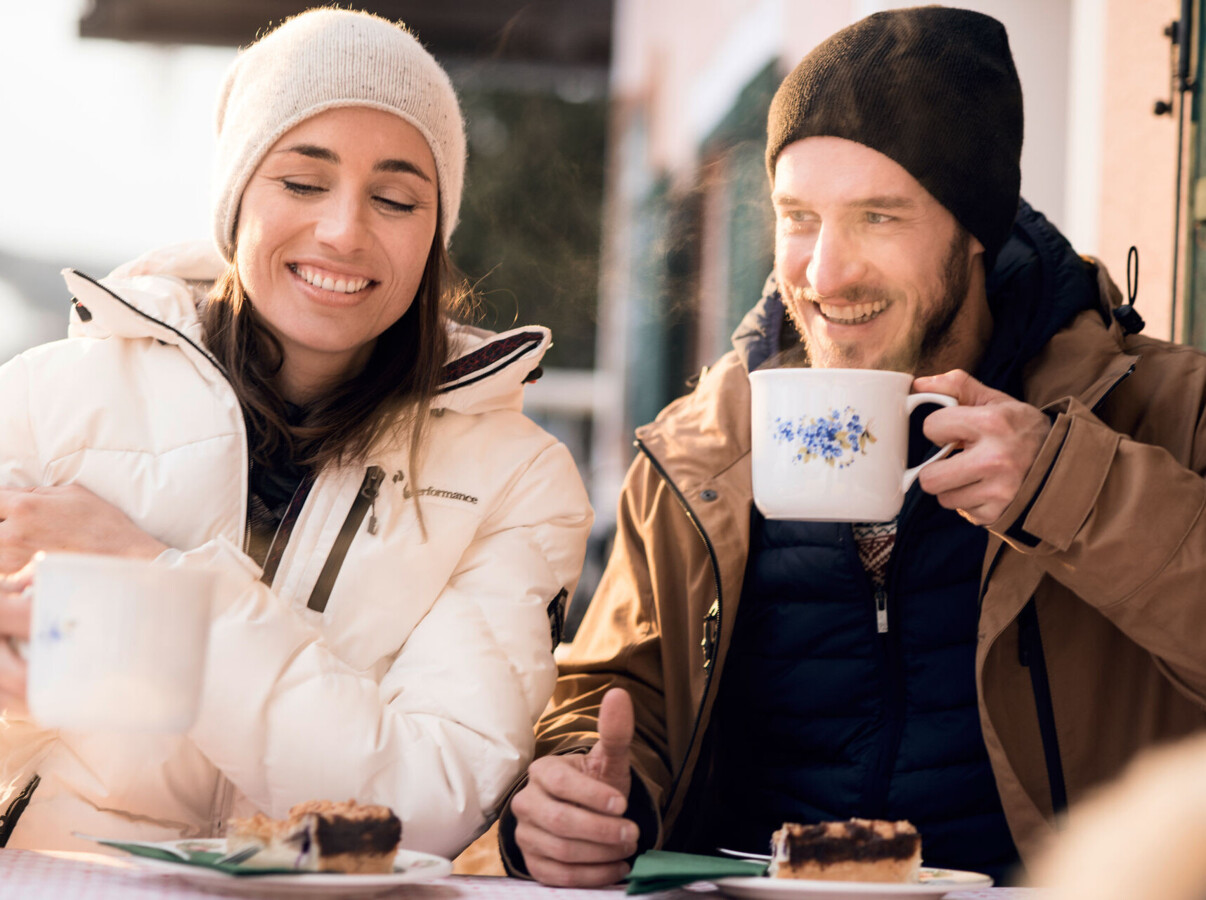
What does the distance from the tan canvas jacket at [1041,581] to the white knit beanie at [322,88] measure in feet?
1.77

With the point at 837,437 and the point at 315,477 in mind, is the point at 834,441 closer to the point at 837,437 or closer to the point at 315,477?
the point at 837,437

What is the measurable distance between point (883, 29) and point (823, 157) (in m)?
0.23

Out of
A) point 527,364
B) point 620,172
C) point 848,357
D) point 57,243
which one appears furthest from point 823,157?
point 620,172

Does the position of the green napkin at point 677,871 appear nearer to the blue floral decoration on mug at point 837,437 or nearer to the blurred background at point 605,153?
the blue floral decoration on mug at point 837,437

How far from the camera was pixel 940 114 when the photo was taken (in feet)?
5.63

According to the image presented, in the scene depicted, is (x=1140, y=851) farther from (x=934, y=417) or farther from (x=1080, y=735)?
(x=1080, y=735)

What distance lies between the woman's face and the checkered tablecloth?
→ 75 cm

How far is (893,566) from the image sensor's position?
168cm

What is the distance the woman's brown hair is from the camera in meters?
1.62

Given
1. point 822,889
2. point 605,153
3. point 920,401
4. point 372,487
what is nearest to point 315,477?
point 372,487

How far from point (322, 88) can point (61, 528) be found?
2.13 feet

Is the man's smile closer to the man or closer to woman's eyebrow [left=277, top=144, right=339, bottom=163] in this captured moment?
the man

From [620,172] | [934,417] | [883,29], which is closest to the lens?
[934,417]

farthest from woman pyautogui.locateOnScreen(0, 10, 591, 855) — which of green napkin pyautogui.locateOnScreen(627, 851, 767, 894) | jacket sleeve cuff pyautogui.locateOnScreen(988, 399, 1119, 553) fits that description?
jacket sleeve cuff pyautogui.locateOnScreen(988, 399, 1119, 553)
